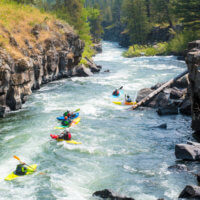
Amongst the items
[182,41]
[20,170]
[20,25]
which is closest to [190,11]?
[182,41]

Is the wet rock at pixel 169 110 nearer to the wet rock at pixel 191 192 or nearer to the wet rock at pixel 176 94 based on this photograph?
the wet rock at pixel 176 94

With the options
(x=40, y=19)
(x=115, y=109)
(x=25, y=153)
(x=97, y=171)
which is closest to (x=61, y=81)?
(x=40, y=19)

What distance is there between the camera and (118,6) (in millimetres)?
96438

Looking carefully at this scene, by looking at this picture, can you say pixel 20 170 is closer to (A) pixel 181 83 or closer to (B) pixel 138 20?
(A) pixel 181 83

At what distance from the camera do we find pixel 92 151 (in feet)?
44.1

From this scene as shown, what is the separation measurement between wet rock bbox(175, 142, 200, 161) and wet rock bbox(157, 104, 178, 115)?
6264 millimetres

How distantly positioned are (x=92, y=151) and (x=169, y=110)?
760 centimetres

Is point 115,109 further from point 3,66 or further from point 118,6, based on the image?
point 118,6

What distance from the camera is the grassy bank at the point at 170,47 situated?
42.1 meters

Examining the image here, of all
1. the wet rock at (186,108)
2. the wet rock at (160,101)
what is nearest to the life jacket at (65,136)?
the wet rock at (160,101)

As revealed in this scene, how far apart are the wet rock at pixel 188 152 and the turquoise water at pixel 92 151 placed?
1.68 ft

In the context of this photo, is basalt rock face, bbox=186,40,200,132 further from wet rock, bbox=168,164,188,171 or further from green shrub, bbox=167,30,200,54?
green shrub, bbox=167,30,200,54

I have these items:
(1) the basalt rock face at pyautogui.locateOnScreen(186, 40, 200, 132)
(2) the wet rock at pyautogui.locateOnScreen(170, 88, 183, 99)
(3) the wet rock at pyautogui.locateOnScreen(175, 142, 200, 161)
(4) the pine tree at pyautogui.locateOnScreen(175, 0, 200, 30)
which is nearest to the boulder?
(2) the wet rock at pyautogui.locateOnScreen(170, 88, 183, 99)

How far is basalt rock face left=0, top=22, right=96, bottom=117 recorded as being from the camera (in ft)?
61.1
